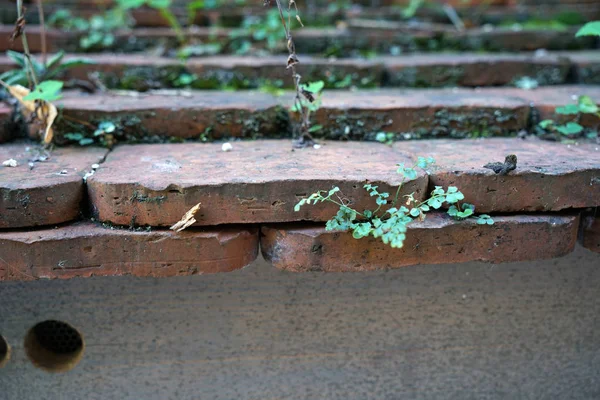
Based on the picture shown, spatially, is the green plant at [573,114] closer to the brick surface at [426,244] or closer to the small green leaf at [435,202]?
the brick surface at [426,244]

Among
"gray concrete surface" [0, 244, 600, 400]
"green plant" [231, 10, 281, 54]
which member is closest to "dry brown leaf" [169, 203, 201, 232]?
"gray concrete surface" [0, 244, 600, 400]

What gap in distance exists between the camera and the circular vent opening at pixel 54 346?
2.09 meters

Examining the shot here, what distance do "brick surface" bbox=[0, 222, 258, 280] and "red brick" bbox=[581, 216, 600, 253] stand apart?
113cm

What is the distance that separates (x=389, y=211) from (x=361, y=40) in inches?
62.5

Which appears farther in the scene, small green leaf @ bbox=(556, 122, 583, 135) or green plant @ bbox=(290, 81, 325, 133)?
small green leaf @ bbox=(556, 122, 583, 135)

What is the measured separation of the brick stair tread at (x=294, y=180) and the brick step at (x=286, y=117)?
0.19 metres

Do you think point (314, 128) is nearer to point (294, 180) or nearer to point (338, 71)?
point (294, 180)

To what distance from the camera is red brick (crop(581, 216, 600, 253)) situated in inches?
73.5

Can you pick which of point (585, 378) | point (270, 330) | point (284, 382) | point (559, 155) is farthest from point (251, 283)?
point (585, 378)

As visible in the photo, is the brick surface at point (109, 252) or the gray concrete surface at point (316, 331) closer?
the brick surface at point (109, 252)

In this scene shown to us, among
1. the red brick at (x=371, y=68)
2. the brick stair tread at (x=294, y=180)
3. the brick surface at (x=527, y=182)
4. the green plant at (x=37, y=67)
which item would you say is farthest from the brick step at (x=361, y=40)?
the brick surface at (x=527, y=182)

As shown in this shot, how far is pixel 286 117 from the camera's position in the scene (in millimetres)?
2166

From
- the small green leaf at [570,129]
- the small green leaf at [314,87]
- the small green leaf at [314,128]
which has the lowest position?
the small green leaf at [314,128]

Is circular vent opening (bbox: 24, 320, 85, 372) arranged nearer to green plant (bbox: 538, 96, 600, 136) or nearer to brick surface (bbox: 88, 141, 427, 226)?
brick surface (bbox: 88, 141, 427, 226)
